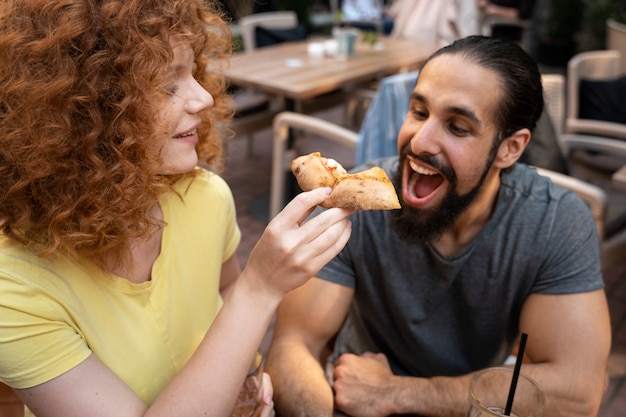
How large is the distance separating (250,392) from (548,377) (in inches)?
32.5

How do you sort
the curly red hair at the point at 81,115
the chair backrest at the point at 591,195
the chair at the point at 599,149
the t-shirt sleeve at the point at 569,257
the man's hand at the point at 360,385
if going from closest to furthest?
the curly red hair at the point at 81,115 → the man's hand at the point at 360,385 → the t-shirt sleeve at the point at 569,257 → the chair backrest at the point at 591,195 → the chair at the point at 599,149

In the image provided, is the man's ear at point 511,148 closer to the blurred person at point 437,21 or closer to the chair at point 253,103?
the chair at point 253,103

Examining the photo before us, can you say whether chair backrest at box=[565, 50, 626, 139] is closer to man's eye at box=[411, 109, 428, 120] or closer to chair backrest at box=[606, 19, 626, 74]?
chair backrest at box=[606, 19, 626, 74]

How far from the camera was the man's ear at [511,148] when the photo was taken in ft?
5.91

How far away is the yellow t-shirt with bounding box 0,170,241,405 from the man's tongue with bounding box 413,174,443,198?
1.91ft

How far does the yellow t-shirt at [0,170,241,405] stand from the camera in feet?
4.02

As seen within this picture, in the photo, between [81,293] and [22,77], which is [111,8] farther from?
[81,293]

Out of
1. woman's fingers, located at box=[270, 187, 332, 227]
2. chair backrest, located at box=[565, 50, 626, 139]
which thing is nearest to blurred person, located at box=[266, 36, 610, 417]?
woman's fingers, located at box=[270, 187, 332, 227]

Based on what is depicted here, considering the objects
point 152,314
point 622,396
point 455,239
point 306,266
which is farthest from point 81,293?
point 622,396

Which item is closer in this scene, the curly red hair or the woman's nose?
the curly red hair

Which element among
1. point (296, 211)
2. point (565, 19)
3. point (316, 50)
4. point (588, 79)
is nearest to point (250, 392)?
point (296, 211)

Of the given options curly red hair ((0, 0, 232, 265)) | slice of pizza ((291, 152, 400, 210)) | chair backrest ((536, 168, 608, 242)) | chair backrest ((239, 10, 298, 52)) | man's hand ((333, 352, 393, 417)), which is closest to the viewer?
curly red hair ((0, 0, 232, 265))

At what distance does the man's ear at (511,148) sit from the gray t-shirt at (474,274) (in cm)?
7

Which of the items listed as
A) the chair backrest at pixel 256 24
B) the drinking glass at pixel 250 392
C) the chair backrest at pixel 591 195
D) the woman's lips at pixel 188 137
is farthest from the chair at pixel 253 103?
the drinking glass at pixel 250 392
